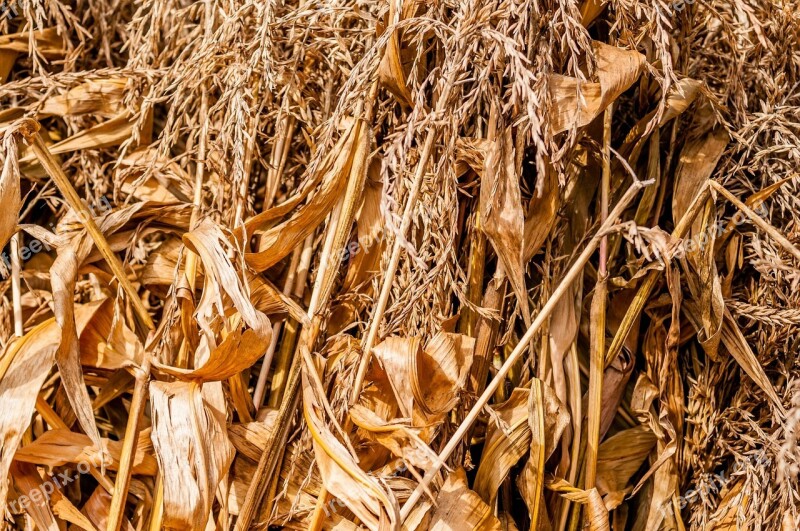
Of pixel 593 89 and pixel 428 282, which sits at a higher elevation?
pixel 593 89

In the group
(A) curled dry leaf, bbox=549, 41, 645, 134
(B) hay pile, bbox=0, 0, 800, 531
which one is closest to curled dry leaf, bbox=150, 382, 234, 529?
(B) hay pile, bbox=0, 0, 800, 531

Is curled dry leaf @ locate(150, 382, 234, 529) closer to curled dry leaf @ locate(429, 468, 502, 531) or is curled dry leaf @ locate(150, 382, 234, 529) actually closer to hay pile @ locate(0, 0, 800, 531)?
hay pile @ locate(0, 0, 800, 531)

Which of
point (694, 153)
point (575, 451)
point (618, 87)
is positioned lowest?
point (575, 451)

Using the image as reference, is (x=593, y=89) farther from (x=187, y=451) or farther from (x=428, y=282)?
(x=187, y=451)

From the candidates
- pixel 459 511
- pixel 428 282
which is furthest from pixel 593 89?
pixel 459 511

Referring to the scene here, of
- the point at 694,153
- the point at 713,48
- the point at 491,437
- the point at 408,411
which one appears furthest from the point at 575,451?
the point at 713,48

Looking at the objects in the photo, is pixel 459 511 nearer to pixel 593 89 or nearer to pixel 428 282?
pixel 428 282

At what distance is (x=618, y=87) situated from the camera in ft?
2.39

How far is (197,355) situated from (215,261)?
11 centimetres

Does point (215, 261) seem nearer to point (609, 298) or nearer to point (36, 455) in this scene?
point (36, 455)

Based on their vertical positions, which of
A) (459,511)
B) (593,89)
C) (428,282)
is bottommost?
(459,511)

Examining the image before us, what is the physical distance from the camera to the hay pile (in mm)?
715

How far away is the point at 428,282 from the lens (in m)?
0.72

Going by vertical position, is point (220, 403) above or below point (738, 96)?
below
